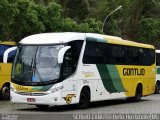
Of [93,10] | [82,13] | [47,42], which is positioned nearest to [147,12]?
[93,10]

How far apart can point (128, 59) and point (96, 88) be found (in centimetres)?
377

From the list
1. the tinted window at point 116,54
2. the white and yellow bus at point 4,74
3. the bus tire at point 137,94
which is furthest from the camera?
the bus tire at point 137,94

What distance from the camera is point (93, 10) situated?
59.3 m

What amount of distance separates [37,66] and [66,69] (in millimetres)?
1094

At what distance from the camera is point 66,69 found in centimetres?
1808

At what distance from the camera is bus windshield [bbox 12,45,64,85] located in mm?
17703

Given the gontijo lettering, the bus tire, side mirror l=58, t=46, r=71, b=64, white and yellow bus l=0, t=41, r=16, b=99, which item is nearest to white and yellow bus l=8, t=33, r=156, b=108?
side mirror l=58, t=46, r=71, b=64

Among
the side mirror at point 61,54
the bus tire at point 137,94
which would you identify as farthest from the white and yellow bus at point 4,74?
the side mirror at point 61,54

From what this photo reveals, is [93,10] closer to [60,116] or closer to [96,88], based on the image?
[96,88]

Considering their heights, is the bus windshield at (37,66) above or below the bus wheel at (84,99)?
above

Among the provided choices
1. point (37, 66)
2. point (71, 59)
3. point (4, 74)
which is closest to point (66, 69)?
point (71, 59)

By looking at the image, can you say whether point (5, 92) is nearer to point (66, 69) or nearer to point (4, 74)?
point (4, 74)

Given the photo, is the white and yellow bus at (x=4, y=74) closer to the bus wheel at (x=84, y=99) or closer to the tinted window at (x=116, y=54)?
the tinted window at (x=116, y=54)

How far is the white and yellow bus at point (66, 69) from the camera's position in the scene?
1764 centimetres
